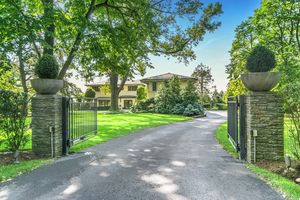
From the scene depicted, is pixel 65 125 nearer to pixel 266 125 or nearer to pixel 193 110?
pixel 266 125

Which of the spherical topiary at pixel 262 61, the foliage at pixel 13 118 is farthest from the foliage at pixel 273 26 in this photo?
the foliage at pixel 13 118

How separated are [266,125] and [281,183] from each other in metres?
2.26

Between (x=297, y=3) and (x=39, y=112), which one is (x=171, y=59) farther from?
(x=39, y=112)

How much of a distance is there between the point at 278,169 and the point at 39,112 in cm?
710

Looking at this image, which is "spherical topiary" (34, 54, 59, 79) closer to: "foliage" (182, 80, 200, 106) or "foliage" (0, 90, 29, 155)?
"foliage" (0, 90, 29, 155)

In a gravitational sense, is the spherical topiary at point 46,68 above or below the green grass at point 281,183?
above

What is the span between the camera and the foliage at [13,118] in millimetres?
7082

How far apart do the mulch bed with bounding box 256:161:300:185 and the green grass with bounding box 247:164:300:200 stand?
0.25m

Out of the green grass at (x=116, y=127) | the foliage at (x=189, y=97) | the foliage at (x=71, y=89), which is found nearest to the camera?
the green grass at (x=116, y=127)

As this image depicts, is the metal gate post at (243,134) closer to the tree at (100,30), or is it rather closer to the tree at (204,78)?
the tree at (100,30)

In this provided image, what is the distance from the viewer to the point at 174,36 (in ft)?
63.6

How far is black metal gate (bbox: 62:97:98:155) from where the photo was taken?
8445 mm

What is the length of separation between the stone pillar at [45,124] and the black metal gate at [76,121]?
Result: 1.53ft

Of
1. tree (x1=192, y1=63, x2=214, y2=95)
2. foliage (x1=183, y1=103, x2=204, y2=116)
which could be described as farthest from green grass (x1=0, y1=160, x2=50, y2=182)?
tree (x1=192, y1=63, x2=214, y2=95)
